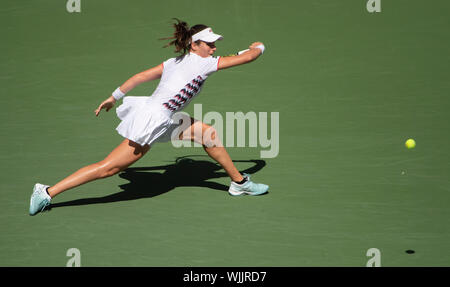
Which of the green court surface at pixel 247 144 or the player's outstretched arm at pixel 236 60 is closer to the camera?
the green court surface at pixel 247 144

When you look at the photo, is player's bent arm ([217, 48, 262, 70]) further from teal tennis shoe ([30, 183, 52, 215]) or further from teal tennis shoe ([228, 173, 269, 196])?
teal tennis shoe ([30, 183, 52, 215])

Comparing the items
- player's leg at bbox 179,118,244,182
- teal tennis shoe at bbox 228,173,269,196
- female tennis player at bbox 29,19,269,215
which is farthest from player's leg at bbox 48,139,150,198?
teal tennis shoe at bbox 228,173,269,196

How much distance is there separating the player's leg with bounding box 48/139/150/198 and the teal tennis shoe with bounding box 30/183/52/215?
0.06 meters

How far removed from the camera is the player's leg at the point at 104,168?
24.8 feet

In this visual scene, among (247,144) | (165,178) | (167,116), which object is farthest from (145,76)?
(247,144)

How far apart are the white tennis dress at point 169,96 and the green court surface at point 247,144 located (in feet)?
2.77

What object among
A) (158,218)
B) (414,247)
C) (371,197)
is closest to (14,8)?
(158,218)

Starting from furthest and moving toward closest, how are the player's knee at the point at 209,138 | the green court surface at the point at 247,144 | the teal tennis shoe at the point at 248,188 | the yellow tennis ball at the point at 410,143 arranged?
the yellow tennis ball at the point at 410,143 → the teal tennis shoe at the point at 248,188 → the player's knee at the point at 209,138 → the green court surface at the point at 247,144

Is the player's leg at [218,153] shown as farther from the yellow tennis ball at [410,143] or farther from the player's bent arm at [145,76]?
the yellow tennis ball at [410,143]

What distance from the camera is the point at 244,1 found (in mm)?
13344

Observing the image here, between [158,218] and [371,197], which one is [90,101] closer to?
[158,218]

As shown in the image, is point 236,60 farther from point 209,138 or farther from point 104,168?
point 104,168

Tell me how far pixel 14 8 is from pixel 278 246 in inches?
333

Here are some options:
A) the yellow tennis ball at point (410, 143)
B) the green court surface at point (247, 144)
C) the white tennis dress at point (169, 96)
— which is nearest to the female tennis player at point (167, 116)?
the white tennis dress at point (169, 96)
